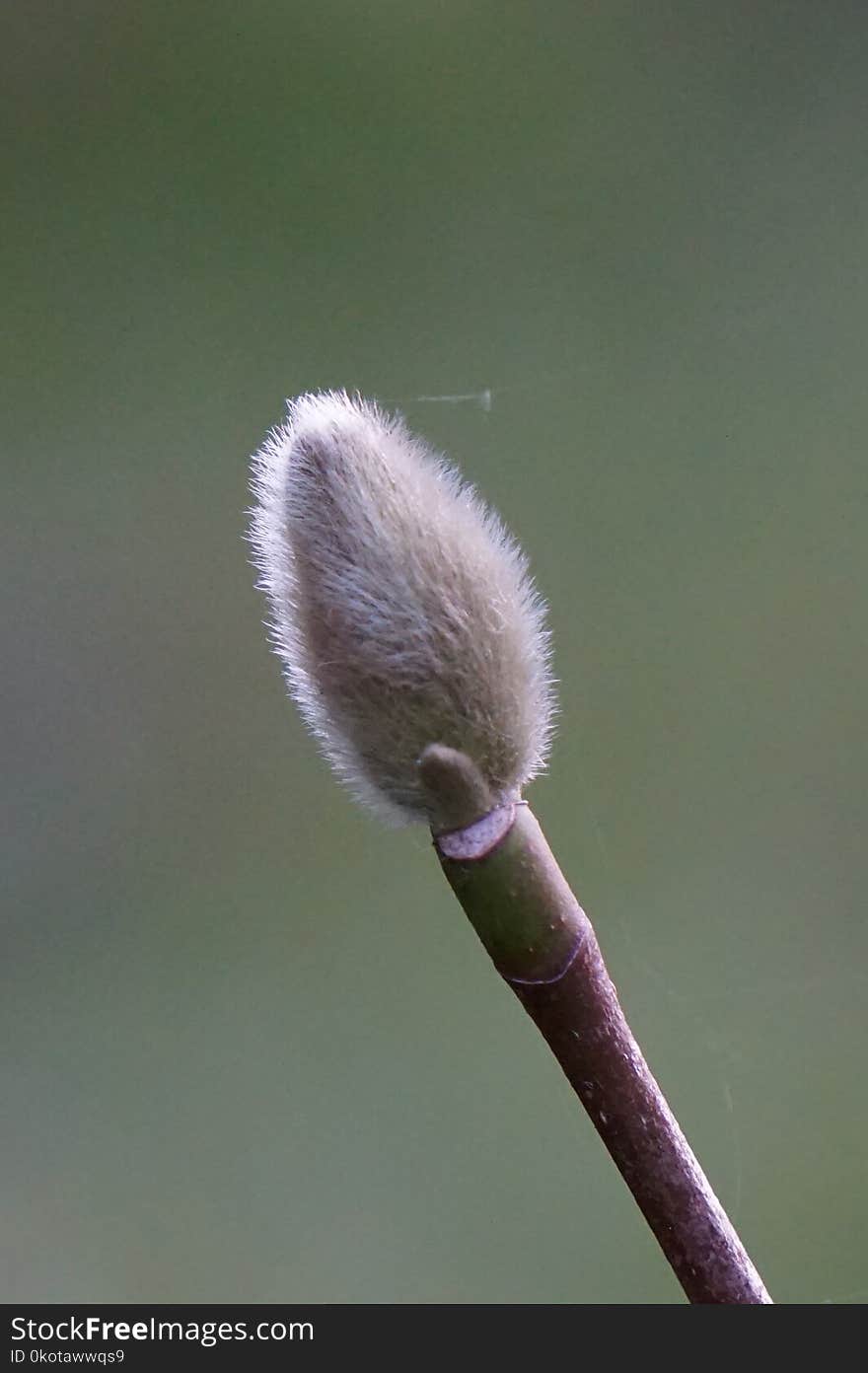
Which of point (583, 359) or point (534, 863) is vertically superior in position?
point (583, 359)

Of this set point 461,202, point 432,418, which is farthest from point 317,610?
point 461,202

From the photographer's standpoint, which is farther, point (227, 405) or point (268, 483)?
point (227, 405)

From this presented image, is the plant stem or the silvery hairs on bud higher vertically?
the silvery hairs on bud

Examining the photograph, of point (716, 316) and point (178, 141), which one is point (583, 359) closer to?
point (716, 316)

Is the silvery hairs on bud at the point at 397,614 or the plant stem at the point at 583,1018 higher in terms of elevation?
the silvery hairs on bud at the point at 397,614

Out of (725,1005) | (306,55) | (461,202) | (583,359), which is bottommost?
(725,1005)
